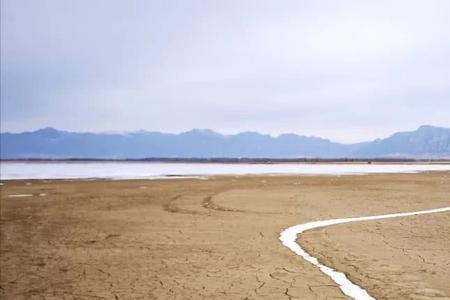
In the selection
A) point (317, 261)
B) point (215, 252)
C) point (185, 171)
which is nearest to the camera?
point (317, 261)

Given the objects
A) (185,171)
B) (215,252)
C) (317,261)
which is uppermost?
(185,171)

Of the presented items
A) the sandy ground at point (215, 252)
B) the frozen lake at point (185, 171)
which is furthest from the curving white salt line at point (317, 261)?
the frozen lake at point (185, 171)

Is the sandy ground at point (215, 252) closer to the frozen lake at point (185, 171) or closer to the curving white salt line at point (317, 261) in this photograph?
the curving white salt line at point (317, 261)

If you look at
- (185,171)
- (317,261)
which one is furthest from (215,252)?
(185,171)

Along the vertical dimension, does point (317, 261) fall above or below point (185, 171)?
below

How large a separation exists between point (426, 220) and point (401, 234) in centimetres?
280

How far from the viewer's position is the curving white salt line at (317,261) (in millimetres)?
8505

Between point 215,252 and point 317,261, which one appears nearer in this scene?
point 317,261

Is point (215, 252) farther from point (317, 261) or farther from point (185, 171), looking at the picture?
point (185, 171)

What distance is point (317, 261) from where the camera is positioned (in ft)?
36.3

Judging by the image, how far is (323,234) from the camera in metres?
14.3

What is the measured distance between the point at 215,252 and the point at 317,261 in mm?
3250

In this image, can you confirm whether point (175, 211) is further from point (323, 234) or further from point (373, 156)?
point (373, 156)

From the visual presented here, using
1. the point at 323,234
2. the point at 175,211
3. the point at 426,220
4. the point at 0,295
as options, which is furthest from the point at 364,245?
the point at 175,211
